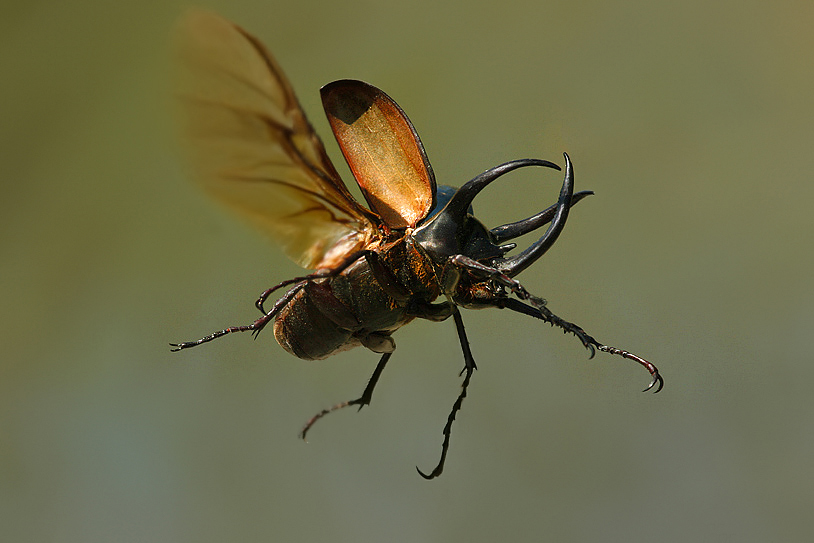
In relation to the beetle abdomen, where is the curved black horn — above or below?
above

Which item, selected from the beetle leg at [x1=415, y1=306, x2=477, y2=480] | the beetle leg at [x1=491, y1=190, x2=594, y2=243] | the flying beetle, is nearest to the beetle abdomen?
the flying beetle

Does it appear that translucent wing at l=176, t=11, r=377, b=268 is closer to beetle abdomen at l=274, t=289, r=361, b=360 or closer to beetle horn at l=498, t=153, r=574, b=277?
beetle abdomen at l=274, t=289, r=361, b=360

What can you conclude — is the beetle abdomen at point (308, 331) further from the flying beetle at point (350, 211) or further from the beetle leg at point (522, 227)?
the beetle leg at point (522, 227)

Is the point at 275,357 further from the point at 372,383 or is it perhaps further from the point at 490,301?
the point at 490,301

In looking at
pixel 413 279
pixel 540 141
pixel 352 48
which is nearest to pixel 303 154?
pixel 413 279

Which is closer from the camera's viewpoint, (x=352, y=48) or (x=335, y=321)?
(x=335, y=321)

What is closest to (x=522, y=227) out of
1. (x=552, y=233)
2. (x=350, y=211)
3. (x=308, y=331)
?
(x=552, y=233)

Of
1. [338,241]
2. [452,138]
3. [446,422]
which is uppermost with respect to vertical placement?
[452,138]
